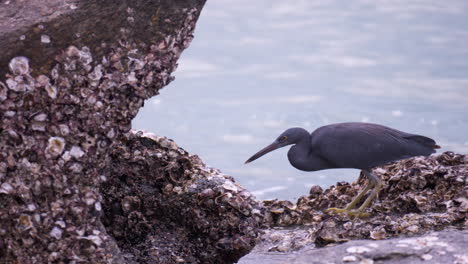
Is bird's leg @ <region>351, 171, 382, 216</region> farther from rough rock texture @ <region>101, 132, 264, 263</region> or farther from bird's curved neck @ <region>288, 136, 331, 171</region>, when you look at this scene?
rough rock texture @ <region>101, 132, 264, 263</region>

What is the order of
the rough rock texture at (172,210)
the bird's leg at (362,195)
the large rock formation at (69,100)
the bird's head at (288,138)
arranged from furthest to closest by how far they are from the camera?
the bird's head at (288,138) → the bird's leg at (362,195) → the rough rock texture at (172,210) → the large rock formation at (69,100)

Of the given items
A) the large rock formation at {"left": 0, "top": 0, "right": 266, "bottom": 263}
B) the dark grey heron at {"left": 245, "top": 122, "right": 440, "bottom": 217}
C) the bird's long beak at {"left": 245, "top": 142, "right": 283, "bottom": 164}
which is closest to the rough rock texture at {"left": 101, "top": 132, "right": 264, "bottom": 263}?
the bird's long beak at {"left": 245, "top": 142, "right": 283, "bottom": 164}

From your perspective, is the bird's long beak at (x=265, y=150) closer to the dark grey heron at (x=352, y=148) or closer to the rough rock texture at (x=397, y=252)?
the dark grey heron at (x=352, y=148)

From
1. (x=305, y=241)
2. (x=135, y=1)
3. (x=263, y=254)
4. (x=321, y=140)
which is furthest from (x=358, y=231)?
(x=135, y=1)

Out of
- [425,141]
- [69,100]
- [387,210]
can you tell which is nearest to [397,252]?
[387,210]

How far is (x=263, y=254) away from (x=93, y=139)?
76.4 inches

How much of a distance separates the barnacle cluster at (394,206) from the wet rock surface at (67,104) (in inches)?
74.6

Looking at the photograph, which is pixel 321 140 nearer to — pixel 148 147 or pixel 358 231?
pixel 358 231

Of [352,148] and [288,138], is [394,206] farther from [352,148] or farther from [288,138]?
[288,138]

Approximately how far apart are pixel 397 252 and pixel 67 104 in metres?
2.70

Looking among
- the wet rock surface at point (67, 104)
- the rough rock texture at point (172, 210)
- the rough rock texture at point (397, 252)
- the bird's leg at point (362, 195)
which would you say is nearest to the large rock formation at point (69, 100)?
the wet rock surface at point (67, 104)

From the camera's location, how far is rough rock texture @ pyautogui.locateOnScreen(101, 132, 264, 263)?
19.3 ft

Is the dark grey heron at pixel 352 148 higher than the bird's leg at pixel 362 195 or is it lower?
higher

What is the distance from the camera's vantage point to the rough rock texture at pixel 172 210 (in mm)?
5891
